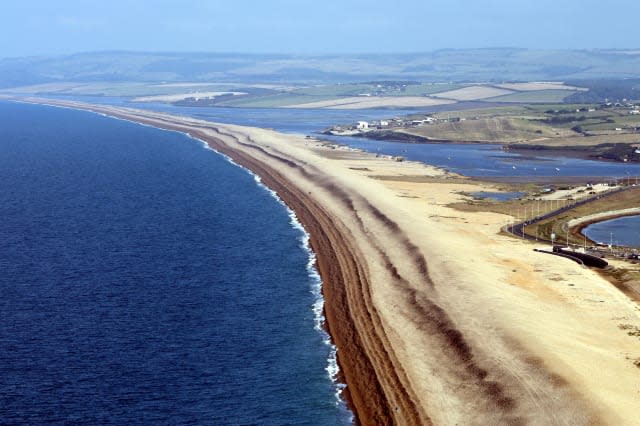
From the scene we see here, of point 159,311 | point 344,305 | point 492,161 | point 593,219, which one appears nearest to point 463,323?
point 344,305

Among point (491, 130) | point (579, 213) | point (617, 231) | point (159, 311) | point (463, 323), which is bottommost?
point (617, 231)

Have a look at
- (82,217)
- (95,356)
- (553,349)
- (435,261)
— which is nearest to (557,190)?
(435,261)

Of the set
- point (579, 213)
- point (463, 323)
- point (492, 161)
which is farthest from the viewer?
point (492, 161)

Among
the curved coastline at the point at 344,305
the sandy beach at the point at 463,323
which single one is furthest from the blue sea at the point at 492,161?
the sandy beach at the point at 463,323

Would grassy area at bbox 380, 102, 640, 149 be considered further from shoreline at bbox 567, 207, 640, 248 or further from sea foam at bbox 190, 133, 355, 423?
sea foam at bbox 190, 133, 355, 423

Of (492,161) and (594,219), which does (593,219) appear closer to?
(594,219)

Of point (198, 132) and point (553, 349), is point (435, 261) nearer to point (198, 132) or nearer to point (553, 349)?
point (553, 349)

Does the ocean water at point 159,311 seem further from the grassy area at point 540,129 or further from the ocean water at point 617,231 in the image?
the grassy area at point 540,129
